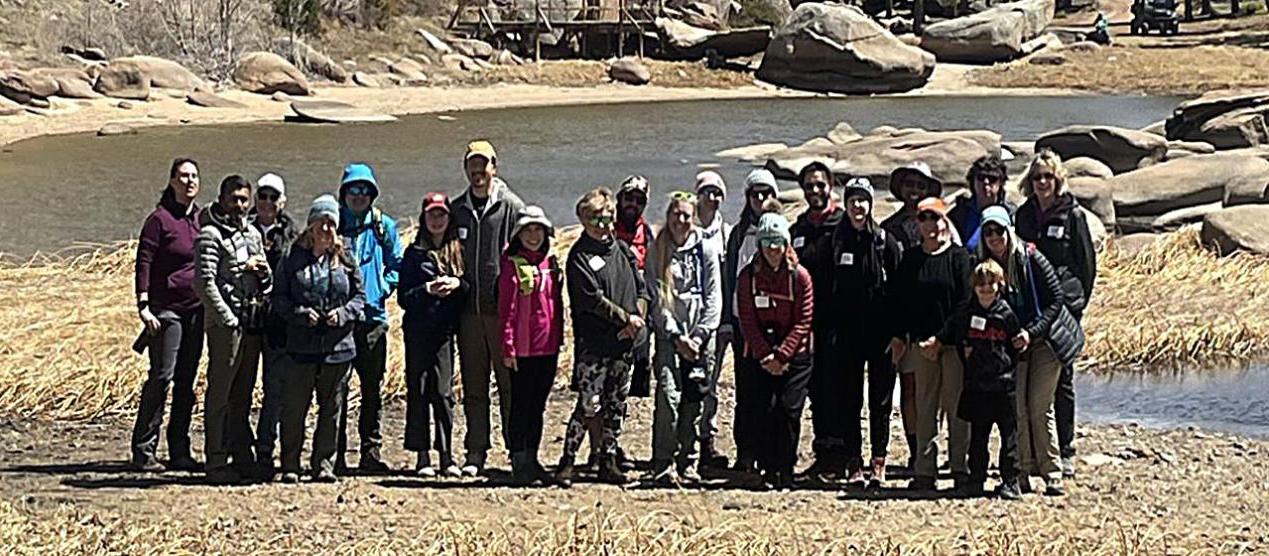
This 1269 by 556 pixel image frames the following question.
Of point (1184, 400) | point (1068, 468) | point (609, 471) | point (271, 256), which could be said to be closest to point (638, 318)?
point (609, 471)

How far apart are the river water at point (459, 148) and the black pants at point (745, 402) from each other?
1141 cm

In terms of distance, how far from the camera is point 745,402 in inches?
318

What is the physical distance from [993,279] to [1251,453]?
2775mm

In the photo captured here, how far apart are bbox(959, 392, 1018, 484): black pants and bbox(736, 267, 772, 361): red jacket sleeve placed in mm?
904

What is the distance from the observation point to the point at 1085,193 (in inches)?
736

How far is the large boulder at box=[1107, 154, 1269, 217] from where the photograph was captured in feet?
64.2

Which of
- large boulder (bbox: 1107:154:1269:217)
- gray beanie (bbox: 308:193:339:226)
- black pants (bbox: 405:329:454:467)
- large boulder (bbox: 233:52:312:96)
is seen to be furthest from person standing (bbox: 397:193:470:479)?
large boulder (bbox: 233:52:312:96)

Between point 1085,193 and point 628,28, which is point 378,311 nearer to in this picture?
point 1085,193

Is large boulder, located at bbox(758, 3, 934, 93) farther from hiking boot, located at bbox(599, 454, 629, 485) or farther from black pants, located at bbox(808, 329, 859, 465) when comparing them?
hiking boot, located at bbox(599, 454, 629, 485)

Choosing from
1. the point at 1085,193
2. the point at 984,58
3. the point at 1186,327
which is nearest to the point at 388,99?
the point at 984,58

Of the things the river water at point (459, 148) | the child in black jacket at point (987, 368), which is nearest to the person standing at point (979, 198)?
the child in black jacket at point (987, 368)

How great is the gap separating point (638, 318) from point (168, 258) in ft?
6.87

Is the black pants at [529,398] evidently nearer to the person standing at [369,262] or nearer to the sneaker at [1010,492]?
the person standing at [369,262]

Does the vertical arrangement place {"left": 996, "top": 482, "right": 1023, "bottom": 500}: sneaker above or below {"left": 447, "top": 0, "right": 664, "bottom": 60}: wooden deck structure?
below
